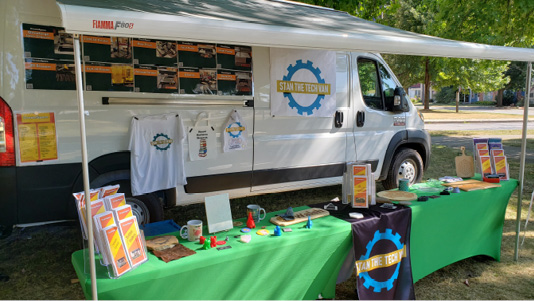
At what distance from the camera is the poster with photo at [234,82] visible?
4.12 meters

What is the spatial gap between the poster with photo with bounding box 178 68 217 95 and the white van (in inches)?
0.4

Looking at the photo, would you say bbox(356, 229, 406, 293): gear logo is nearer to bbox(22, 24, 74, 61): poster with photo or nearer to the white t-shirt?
the white t-shirt

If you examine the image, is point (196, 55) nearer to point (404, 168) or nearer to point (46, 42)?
point (46, 42)

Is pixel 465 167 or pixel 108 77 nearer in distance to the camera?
pixel 108 77

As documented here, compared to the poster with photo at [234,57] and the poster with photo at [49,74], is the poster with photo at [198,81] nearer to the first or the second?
the poster with photo at [234,57]

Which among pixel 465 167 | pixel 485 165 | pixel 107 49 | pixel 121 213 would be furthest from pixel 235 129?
pixel 485 165

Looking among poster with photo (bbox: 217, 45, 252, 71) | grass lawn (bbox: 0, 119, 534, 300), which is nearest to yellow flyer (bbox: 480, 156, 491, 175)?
grass lawn (bbox: 0, 119, 534, 300)

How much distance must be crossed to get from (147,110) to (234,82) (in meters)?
0.97

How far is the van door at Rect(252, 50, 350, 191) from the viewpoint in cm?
442

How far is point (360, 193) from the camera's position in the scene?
10.2ft

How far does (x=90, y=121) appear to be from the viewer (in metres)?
3.49

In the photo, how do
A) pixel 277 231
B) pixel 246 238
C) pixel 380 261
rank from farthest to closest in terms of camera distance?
pixel 380 261, pixel 277 231, pixel 246 238

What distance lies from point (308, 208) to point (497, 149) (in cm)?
216

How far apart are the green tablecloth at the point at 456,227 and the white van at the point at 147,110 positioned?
163cm
